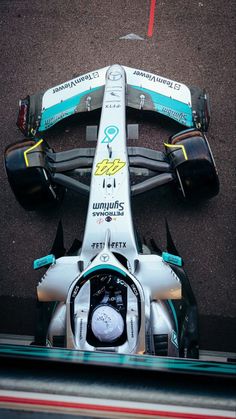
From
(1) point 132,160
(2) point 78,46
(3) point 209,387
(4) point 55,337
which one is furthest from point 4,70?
(3) point 209,387

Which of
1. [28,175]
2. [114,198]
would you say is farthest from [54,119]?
[114,198]

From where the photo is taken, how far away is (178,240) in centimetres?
424

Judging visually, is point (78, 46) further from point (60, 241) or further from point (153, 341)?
point (153, 341)

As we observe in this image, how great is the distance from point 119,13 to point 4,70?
4.17ft

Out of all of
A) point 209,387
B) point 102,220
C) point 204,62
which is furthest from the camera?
point 204,62

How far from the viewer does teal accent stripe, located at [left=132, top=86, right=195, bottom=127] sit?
13.9 ft

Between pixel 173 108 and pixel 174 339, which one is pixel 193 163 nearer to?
pixel 173 108

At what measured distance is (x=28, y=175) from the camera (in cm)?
394

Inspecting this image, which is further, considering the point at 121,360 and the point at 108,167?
the point at 108,167

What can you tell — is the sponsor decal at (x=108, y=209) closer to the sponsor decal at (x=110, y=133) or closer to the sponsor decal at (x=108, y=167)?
the sponsor decal at (x=108, y=167)

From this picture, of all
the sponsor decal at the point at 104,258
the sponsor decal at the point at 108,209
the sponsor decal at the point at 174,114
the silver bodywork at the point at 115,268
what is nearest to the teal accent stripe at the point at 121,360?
the silver bodywork at the point at 115,268

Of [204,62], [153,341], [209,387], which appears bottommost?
[209,387]

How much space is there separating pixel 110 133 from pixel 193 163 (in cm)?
67

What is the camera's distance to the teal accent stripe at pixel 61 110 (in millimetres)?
4320
